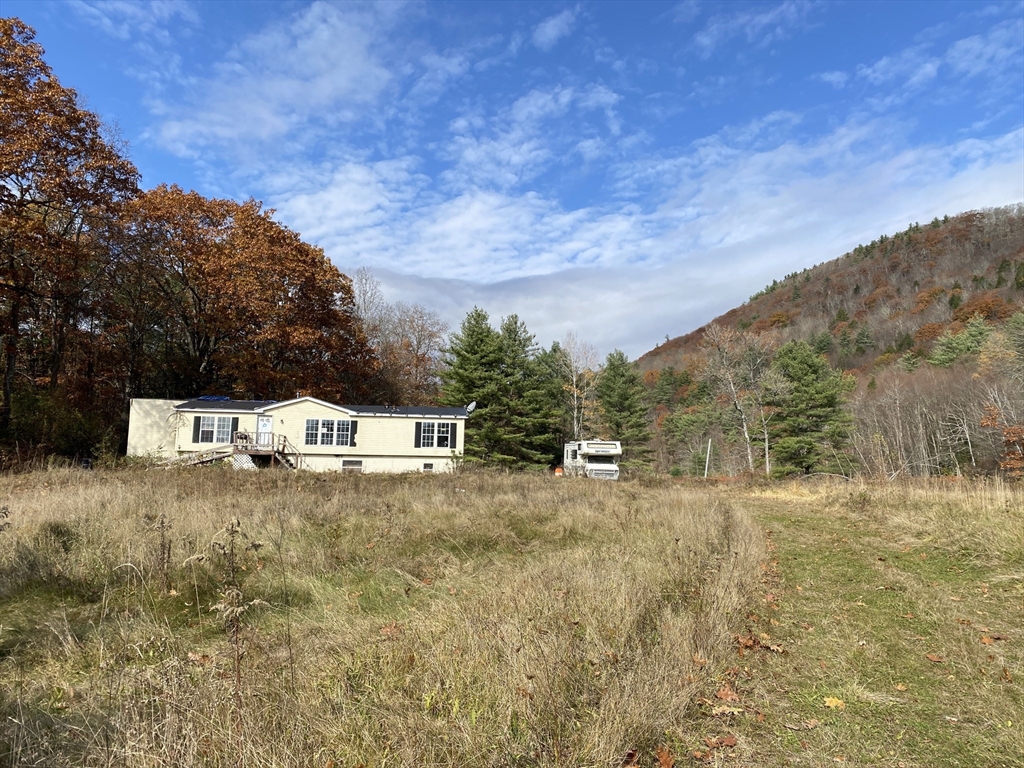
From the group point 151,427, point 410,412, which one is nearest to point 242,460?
point 151,427

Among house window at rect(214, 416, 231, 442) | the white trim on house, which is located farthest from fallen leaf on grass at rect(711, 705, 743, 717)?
house window at rect(214, 416, 231, 442)

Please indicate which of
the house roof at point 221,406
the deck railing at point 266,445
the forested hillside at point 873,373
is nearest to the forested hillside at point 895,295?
the forested hillside at point 873,373

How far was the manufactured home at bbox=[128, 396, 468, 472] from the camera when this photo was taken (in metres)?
28.3

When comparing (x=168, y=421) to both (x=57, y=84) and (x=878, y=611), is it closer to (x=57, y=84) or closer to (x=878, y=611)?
(x=57, y=84)

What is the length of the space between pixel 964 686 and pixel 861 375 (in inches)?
2969

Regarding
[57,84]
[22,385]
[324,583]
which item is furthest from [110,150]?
[324,583]

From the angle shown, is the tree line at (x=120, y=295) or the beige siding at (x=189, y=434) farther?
the beige siding at (x=189, y=434)

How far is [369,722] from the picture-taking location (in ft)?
9.55

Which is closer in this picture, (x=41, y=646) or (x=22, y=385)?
(x=41, y=646)

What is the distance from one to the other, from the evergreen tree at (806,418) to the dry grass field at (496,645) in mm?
28325

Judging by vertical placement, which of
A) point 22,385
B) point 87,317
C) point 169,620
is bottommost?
point 169,620

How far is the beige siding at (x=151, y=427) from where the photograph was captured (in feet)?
93.0

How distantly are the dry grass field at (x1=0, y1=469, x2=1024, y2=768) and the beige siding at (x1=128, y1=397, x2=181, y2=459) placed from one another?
837 inches

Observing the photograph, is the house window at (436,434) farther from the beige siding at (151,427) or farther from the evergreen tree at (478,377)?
the beige siding at (151,427)
